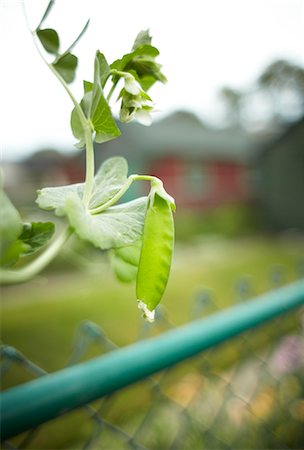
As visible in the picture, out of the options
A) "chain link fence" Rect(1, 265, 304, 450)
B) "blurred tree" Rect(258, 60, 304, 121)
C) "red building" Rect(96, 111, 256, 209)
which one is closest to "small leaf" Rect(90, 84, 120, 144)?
"chain link fence" Rect(1, 265, 304, 450)

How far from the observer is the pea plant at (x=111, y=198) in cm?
13

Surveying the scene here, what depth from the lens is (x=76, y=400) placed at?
0.28 m

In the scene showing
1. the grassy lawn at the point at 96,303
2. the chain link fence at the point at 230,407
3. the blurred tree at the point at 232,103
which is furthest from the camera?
the blurred tree at the point at 232,103

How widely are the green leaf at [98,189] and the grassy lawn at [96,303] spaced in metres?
0.68

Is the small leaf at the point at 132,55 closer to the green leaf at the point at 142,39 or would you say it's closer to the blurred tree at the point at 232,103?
the green leaf at the point at 142,39

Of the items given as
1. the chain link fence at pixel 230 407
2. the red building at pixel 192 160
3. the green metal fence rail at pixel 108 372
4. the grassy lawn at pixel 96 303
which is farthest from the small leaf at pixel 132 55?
the red building at pixel 192 160

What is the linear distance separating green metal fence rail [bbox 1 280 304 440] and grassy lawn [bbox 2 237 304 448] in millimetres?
428

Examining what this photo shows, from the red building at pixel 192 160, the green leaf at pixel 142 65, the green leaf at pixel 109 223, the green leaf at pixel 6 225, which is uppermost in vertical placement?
the green leaf at pixel 142 65

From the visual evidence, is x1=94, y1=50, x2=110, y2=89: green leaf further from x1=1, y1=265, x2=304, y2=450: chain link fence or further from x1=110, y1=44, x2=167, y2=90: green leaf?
x1=1, y1=265, x2=304, y2=450: chain link fence

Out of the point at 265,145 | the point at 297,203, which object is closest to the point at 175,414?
the point at 297,203

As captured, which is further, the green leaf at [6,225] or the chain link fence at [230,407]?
the chain link fence at [230,407]

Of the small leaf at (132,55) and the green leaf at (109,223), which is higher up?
the small leaf at (132,55)

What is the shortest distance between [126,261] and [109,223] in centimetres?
3

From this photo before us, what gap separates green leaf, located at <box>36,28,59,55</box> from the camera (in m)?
0.15
